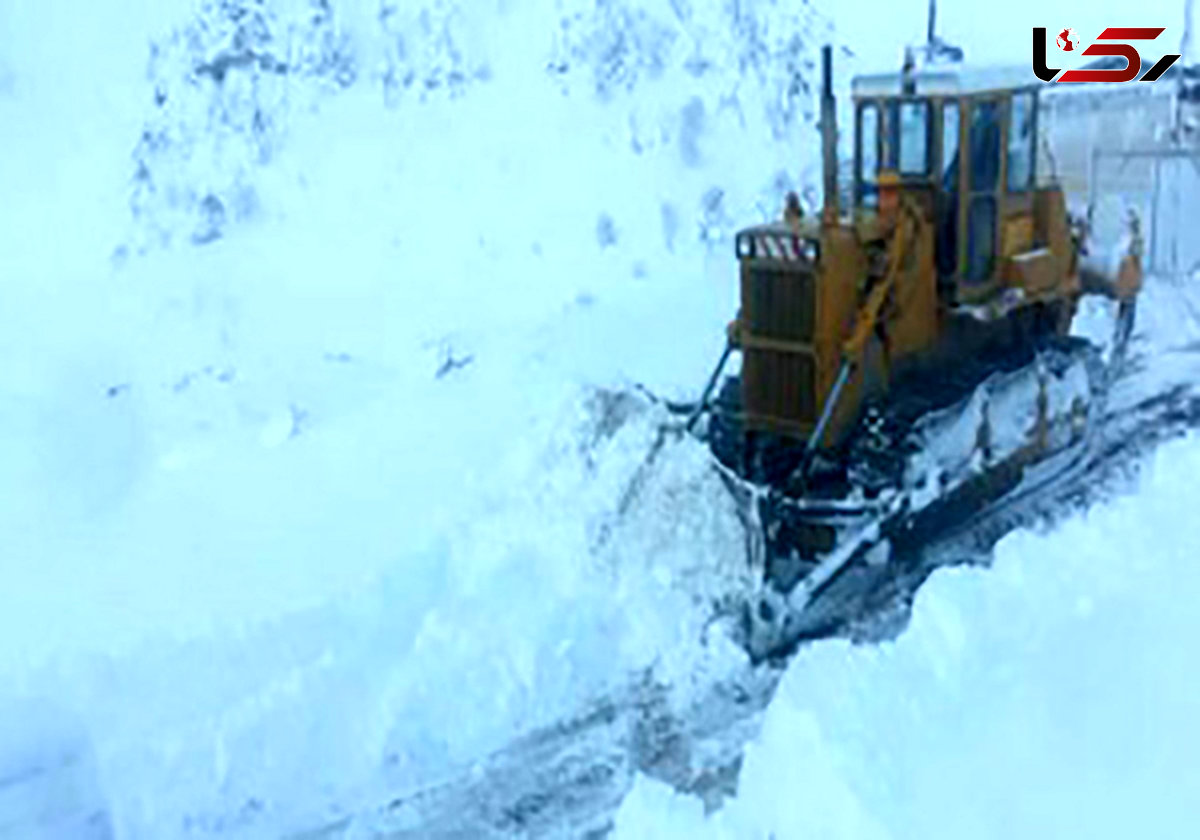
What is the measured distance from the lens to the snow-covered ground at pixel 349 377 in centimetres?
661

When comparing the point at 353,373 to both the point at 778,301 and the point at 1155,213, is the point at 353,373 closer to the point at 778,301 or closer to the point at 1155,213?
the point at 778,301

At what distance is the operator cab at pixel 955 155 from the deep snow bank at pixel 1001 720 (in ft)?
8.84

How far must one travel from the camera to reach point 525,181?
1481cm

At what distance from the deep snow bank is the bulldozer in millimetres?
1220

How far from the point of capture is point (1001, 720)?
506 cm

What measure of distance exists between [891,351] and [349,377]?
500 cm

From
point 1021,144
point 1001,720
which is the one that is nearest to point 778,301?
point 1021,144

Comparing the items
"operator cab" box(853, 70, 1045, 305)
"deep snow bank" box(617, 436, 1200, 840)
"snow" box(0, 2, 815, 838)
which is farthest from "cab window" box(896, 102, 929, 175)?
"deep snow bank" box(617, 436, 1200, 840)

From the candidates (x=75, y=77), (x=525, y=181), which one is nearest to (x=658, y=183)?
(x=525, y=181)

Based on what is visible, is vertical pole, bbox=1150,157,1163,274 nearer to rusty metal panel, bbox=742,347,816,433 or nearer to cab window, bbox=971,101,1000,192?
cab window, bbox=971,101,1000,192

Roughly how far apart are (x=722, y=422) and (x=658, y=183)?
7.52 m

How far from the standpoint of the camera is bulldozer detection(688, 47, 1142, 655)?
295 inches

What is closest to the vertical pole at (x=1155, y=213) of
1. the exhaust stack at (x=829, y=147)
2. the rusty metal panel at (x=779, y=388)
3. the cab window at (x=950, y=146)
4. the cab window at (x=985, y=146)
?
the cab window at (x=985, y=146)

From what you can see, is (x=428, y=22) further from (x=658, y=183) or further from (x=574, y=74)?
(x=658, y=183)
